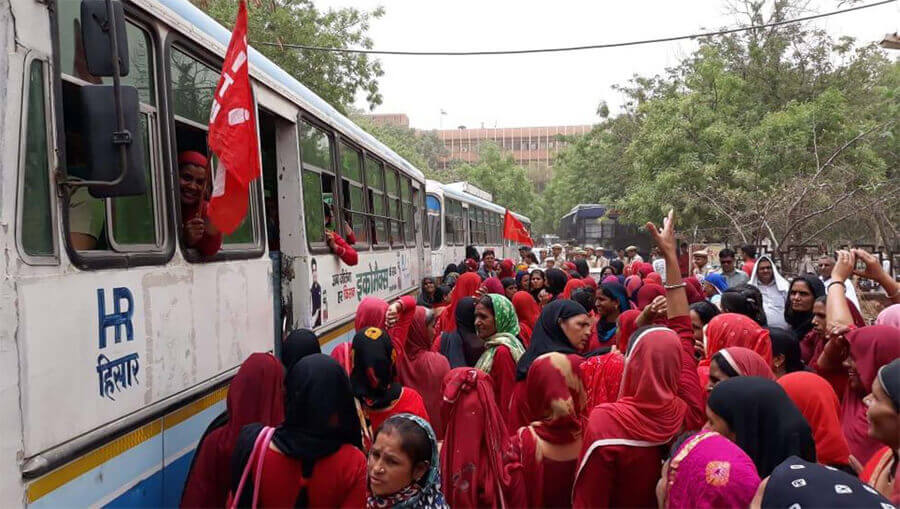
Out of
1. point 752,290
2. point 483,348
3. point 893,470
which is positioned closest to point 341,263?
point 483,348

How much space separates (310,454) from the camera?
7.74 ft

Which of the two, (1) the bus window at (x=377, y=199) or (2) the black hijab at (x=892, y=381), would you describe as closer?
(2) the black hijab at (x=892, y=381)

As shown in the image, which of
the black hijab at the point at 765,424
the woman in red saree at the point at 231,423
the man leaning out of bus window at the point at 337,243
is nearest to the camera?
the black hijab at the point at 765,424

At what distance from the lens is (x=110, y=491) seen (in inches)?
101

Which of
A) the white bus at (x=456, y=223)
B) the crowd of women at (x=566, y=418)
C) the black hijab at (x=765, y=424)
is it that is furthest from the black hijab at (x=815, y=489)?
the white bus at (x=456, y=223)

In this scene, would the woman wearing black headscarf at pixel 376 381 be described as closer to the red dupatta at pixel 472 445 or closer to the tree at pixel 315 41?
the red dupatta at pixel 472 445

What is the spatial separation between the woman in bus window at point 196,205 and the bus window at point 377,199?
3.87 metres

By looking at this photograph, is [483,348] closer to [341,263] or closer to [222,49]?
[341,263]

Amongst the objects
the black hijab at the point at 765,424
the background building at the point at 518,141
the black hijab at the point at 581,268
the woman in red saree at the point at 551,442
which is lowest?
the woman in red saree at the point at 551,442

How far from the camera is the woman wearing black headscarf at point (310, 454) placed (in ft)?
7.77

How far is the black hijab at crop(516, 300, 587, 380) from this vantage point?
3703mm

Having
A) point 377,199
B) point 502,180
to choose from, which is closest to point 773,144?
point 377,199

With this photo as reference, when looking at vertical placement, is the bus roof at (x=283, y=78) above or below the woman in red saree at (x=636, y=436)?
above

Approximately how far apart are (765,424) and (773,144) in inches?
558
